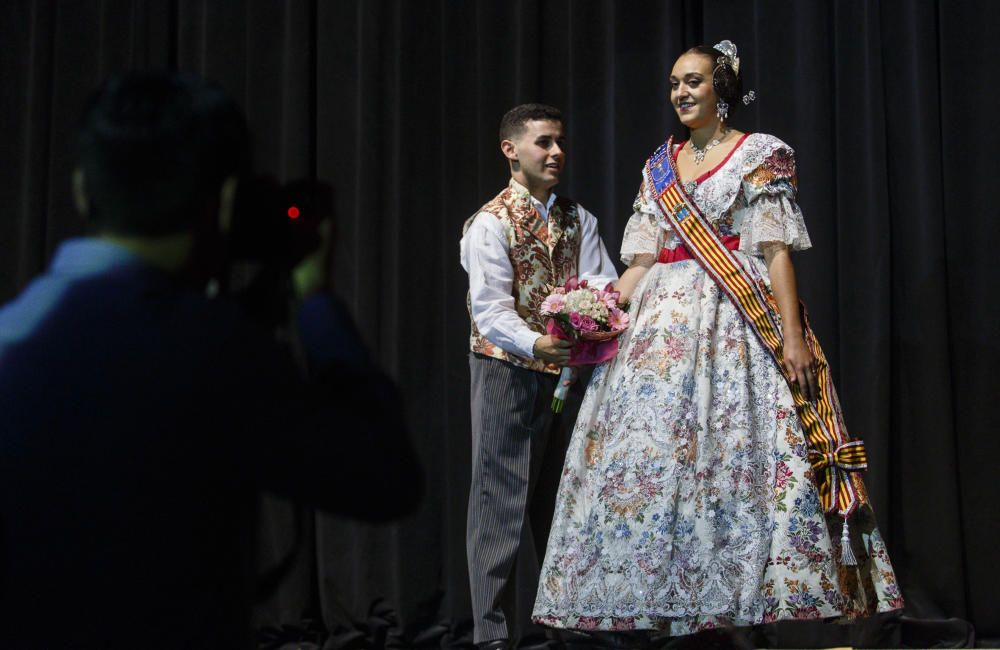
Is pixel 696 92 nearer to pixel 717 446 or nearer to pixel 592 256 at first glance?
pixel 592 256

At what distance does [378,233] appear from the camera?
4.15m

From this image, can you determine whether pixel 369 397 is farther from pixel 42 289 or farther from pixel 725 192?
pixel 725 192

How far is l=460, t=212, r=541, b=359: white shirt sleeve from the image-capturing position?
322 cm

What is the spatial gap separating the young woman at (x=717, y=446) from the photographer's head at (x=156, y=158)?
2067 millimetres

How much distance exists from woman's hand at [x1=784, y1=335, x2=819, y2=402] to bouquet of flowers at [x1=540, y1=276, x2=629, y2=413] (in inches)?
16.8

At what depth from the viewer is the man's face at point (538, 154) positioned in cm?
345

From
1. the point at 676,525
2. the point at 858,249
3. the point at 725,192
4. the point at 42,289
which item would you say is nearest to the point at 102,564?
the point at 42,289

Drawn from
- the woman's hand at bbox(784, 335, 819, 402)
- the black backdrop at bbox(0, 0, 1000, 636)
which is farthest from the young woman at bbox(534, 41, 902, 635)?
the black backdrop at bbox(0, 0, 1000, 636)

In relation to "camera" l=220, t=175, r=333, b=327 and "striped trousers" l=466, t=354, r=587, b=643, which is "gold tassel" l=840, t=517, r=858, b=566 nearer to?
"striped trousers" l=466, t=354, r=587, b=643

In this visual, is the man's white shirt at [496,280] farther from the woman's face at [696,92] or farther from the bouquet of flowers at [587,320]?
the woman's face at [696,92]

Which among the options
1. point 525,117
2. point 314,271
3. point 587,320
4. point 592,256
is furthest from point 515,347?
point 314,271

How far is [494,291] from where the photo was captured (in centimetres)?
328

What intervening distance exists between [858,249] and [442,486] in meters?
1.62

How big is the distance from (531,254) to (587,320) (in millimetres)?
454
